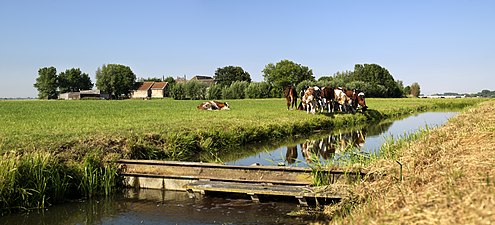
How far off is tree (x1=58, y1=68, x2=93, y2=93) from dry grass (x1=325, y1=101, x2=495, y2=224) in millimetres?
126551

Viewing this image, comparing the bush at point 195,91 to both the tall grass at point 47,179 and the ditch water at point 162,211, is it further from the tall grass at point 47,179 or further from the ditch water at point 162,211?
the ditch water at point 162,211

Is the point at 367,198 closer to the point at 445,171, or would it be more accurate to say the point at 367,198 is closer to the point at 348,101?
the point at 445,171

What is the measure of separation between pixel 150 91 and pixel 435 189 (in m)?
124

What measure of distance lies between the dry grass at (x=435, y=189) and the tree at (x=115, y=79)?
11145cm

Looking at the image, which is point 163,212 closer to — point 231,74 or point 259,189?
point 259,189

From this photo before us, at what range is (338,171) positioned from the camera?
8.92 metres

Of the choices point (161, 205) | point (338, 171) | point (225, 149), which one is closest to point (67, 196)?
point (161, 205)

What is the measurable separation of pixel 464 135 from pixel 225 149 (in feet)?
29.2

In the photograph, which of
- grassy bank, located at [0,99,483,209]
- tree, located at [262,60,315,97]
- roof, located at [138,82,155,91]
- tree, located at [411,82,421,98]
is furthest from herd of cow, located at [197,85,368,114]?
tree, located at [411,82,421,98]

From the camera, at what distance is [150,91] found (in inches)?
4919

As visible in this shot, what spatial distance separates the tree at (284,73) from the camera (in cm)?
11231

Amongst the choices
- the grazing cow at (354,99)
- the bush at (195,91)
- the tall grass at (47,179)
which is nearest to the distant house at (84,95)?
the bush at (195,91)

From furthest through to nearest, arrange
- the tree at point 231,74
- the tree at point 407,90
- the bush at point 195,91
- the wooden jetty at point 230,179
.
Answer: the tree at point 231,74 < the tree at point 407,90 < the bush at point 195,91 < the wooden jetty at point 230,179

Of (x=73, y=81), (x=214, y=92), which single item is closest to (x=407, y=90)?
(x=214, y=92)
